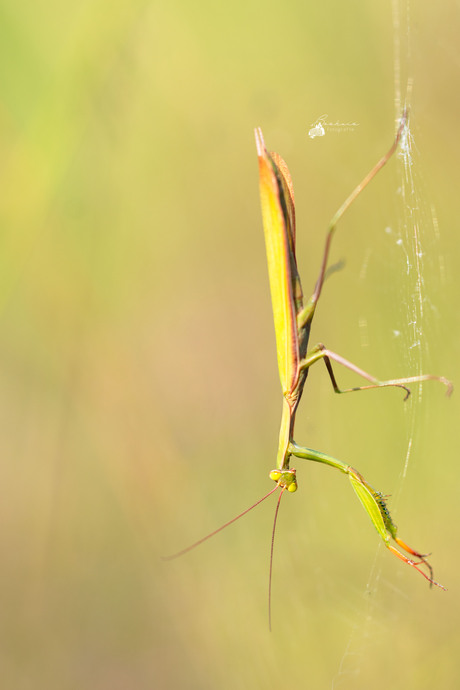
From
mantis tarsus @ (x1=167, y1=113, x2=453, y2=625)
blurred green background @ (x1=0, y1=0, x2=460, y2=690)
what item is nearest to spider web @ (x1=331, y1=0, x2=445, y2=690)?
blurred green background @ (x1=0, y1=0, x2=460, y2=690)

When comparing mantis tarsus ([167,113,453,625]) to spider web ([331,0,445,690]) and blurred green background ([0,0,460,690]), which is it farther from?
blurred green background ([0,0,460,690])

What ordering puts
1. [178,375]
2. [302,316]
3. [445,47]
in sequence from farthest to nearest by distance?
[178,375] → [445,47] → [302,316]

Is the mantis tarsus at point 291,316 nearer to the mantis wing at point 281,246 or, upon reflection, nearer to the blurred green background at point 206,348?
the mantis wing at point 281,246

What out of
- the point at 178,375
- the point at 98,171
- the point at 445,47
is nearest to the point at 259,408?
the point at 178,375

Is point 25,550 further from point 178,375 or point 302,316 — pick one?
point 302,316

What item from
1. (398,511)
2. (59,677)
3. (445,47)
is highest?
(445,47)

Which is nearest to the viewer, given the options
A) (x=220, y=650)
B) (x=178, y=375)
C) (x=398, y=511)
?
(x=398, y=511)
